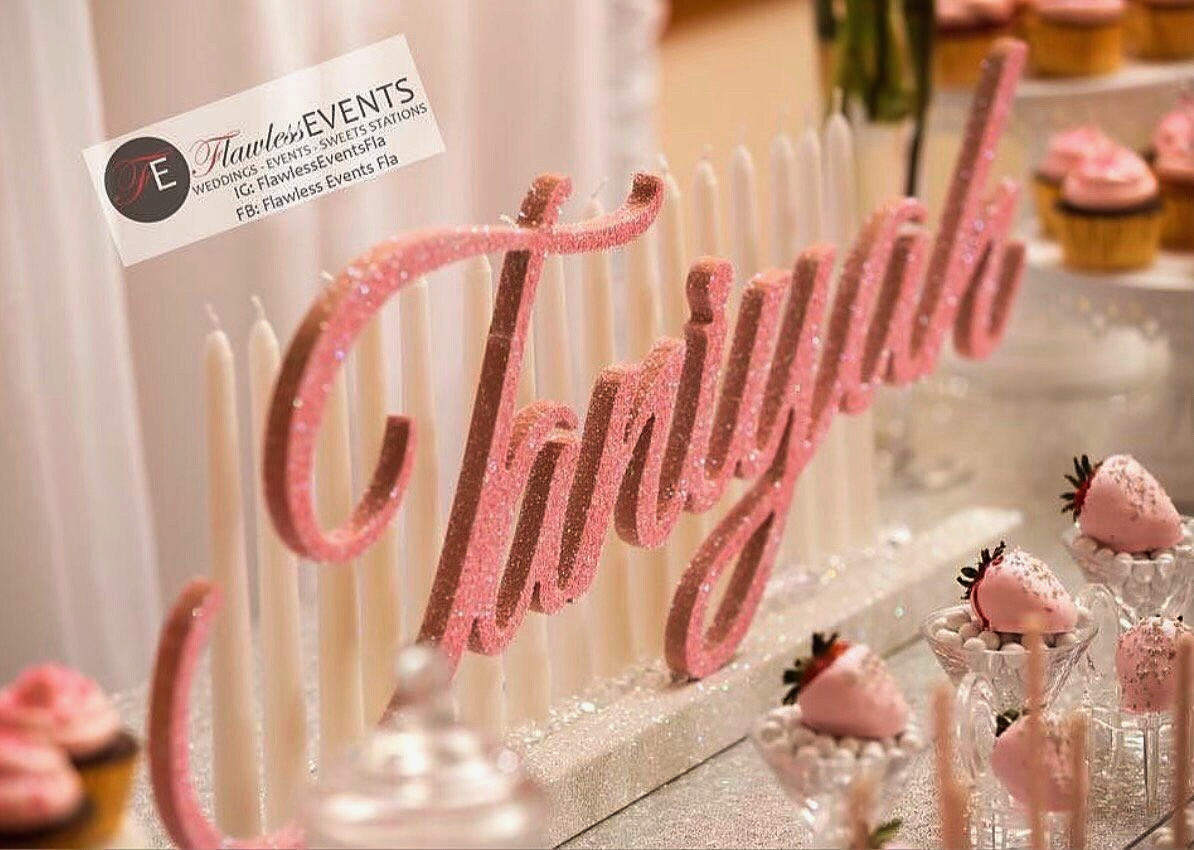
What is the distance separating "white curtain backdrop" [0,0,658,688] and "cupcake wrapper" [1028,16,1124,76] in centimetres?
71

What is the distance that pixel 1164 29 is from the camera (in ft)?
8.79

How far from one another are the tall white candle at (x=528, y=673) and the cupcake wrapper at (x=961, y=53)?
3.83ft

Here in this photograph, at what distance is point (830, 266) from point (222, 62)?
1.85 ft

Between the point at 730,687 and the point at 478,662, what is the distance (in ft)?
0.87

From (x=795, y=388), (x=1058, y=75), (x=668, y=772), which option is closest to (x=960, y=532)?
(x=795, y=388)

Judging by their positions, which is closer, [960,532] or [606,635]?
[606,635]

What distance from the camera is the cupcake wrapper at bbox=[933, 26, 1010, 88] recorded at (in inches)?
107

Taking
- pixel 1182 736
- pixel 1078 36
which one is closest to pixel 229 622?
pixel 1182 736

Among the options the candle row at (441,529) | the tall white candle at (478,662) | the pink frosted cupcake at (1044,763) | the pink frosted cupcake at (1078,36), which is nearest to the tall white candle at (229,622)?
the candle row at (441,529)

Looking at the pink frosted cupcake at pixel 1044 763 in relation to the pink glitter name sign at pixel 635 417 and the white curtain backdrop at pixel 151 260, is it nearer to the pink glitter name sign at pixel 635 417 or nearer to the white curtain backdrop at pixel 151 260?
the pink glitter name sign at pixel 635 417

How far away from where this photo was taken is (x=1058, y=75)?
2658 millimetres

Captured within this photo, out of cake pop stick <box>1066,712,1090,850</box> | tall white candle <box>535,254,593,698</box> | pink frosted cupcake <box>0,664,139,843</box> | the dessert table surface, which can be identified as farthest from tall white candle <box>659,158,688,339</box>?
pink frosted cupcake <box>0,664,139,843</box>

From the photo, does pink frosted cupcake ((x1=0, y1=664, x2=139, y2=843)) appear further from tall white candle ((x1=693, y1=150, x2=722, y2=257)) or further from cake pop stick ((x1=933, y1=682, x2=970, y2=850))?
tall white candle ((x1=693, y1=150, x2=722, y2=257))

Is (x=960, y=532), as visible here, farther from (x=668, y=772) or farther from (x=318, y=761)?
(x=318, y=761)
